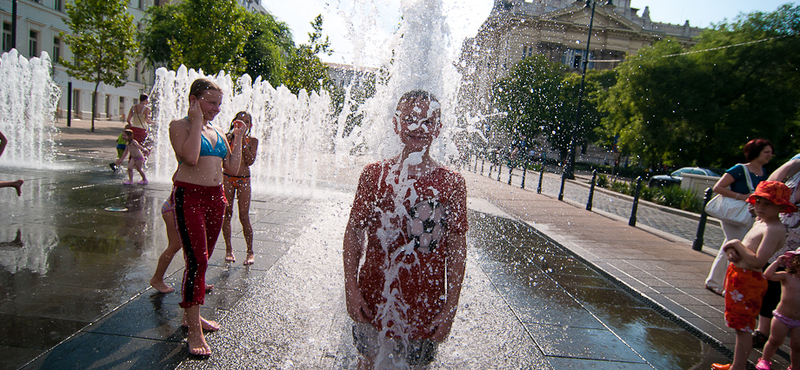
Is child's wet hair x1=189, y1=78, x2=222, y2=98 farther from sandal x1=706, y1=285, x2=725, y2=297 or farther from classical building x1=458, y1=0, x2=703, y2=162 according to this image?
classical building x1=458, y1=0, x2=703, y2=162

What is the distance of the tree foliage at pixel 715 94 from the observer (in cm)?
2109

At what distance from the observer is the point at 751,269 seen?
3.19 meters

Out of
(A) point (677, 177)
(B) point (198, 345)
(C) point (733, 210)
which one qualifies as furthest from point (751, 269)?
(A) point (677, 177)

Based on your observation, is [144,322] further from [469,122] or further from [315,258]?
[469,122]

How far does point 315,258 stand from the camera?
5.02 meters

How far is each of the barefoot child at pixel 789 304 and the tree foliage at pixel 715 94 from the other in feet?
65.1

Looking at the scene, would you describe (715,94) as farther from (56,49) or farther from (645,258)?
(56,49)

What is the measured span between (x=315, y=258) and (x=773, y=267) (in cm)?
404

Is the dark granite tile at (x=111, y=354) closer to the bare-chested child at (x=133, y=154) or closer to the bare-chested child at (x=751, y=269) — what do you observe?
the bare-chested child at (x=751, y=269)

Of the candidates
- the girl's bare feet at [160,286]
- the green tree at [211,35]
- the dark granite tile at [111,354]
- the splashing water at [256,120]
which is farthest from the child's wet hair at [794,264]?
the green tree at [211,35]

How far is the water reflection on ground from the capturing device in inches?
115

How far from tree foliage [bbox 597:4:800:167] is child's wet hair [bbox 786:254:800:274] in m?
19.8

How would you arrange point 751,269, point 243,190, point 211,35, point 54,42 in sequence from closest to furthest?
1. point 751,269
2. point 243,190
3. point 211,35
4. point 54,42

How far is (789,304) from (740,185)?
2.31 metres
